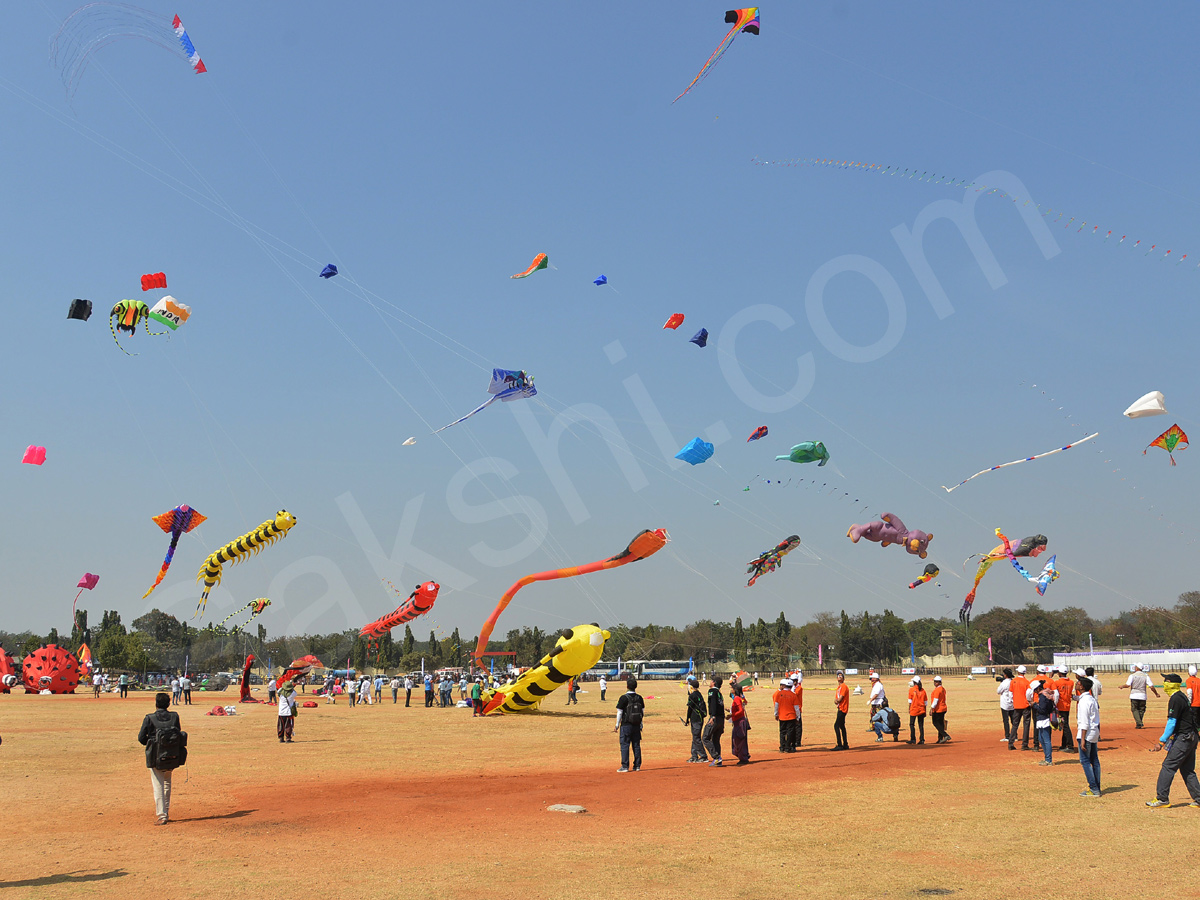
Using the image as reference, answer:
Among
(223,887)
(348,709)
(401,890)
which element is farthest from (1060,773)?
(348,709)

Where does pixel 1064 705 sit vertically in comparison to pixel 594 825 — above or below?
above

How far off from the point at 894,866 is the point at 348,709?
1393 inches

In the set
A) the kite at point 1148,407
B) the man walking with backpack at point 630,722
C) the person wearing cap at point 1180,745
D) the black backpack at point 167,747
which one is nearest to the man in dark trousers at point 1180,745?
the person wearing cap at point 1180,745

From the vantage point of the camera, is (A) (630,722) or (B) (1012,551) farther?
(B) (1012,551)

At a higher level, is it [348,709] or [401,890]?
[401,890]

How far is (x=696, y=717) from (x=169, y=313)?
24815mm

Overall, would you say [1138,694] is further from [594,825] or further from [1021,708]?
[594,825]

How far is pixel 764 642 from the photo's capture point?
105812 mm

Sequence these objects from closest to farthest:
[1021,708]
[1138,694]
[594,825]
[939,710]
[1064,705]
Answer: [594,825], [1064,705], [1021,708], [939,710], [1138,694]

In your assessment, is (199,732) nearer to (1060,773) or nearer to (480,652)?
(480,652)

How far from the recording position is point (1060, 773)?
14.4m

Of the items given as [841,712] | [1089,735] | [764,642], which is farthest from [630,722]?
[764,642]

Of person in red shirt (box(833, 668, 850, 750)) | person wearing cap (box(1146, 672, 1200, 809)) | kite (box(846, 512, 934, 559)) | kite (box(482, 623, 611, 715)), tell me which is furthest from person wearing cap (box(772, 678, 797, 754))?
kite (box(846, 512, 934, 559))

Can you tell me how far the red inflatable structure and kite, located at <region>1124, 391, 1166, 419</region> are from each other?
190 feet
